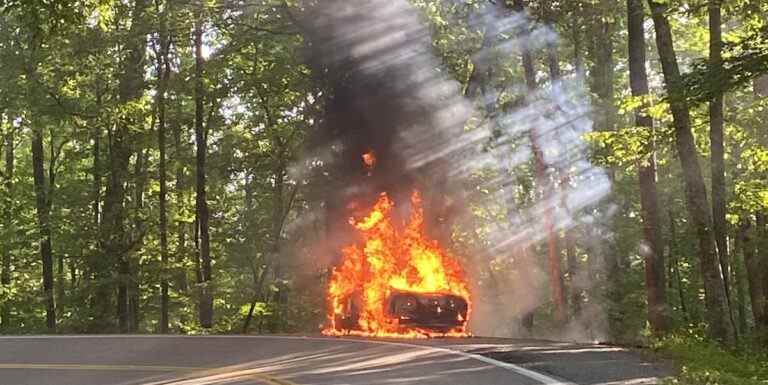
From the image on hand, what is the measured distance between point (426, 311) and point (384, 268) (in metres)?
2.47

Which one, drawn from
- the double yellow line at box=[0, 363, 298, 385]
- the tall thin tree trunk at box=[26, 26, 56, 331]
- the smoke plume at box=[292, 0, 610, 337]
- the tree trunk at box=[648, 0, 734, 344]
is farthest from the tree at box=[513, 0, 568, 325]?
the tall thin tree trunk at box=[26, 26, 56, 331]

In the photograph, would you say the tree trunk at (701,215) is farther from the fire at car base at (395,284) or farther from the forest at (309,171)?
the fire at car base at (395,284)

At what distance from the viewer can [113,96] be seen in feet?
90.6

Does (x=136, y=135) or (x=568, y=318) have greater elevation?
(x=136, y=135)

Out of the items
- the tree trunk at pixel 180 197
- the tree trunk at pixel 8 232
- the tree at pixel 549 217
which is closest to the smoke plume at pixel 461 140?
the tree at pixel 549 217

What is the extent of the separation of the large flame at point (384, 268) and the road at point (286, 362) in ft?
9.57

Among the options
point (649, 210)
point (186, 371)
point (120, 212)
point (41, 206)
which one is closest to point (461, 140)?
point (649, 210)

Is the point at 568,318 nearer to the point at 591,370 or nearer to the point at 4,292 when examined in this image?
the point at 591,370

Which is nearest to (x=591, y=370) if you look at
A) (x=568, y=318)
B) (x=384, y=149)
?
(x=384, y=149)

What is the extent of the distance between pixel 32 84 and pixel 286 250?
470 inches

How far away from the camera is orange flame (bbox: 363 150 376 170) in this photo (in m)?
19.8

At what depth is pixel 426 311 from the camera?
1717 cm

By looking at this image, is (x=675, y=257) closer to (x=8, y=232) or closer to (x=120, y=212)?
(x=120, y=212)

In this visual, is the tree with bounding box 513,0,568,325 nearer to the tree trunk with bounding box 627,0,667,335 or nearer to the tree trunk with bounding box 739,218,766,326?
the tree trunk with bounding box 739,218,766,326
